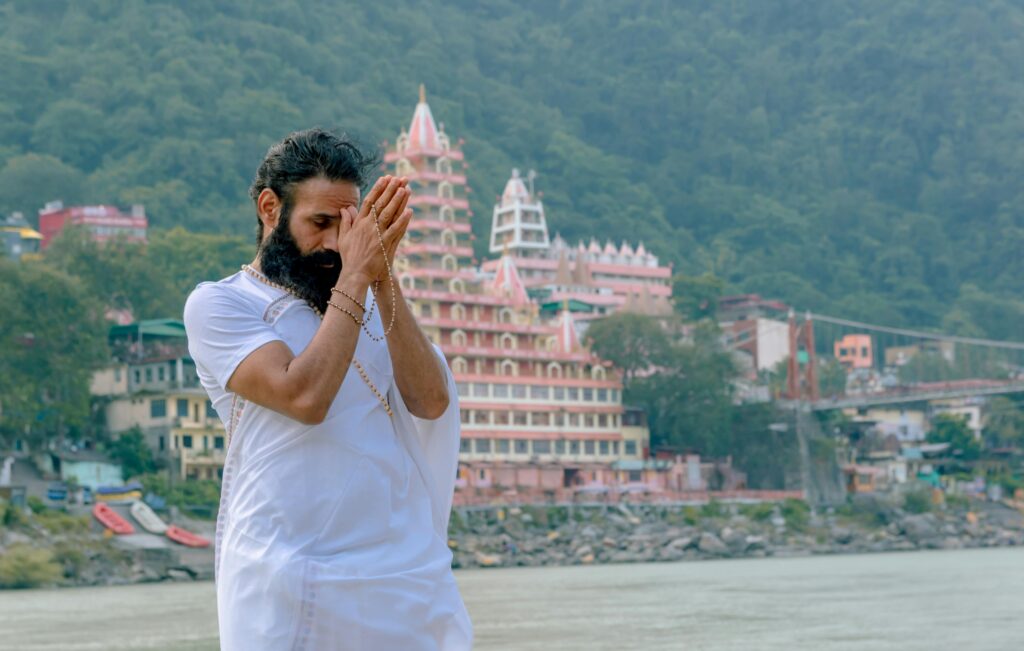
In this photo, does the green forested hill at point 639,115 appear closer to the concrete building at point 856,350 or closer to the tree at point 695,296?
the concrete building at point 856,350

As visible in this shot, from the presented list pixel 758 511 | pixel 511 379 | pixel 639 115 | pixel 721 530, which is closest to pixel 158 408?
pixel 511 379

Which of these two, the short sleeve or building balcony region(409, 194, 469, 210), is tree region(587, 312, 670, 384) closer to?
building balcony region(409, 194, 469, 210)

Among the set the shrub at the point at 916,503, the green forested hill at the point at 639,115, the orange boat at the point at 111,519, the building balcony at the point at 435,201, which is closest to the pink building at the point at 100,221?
→ the green forested hill at the point at 639,115

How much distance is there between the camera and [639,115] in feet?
421

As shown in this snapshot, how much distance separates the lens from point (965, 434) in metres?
72.7

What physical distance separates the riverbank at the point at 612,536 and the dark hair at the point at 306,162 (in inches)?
1381

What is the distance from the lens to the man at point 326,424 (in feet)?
9.24

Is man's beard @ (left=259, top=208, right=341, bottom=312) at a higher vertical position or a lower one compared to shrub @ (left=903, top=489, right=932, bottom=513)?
lower

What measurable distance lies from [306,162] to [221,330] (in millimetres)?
299

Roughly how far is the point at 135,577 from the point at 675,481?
25.4 meters

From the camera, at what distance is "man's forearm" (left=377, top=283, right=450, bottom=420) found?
3021 millimetres

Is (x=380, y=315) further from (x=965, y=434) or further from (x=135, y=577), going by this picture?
(x=965, y=434)

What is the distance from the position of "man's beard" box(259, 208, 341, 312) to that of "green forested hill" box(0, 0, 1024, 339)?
8475cm

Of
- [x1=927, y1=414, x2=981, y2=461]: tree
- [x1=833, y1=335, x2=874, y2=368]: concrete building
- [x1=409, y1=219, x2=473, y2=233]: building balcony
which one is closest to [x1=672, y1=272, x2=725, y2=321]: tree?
[x1=833, y1=335, x2=874, y2=368]: concrete building
